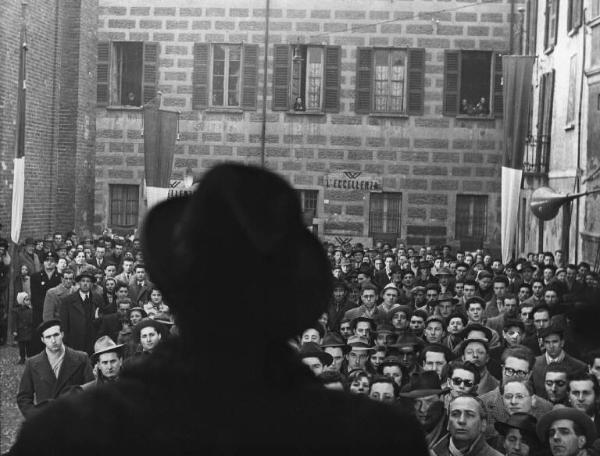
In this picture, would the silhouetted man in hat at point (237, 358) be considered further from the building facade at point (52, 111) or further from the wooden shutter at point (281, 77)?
the wooden shutter at point (281, 77)

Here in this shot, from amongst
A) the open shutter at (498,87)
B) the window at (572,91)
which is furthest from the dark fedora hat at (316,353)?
the open shutter at (498,87)

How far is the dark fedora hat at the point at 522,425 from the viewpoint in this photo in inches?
292

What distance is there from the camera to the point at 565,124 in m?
24.3

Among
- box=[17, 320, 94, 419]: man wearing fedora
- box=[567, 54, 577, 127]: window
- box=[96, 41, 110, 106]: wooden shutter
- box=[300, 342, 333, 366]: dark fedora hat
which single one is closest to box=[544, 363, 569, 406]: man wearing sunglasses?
box=[300, 342, 333, 366]: dark fedora hat

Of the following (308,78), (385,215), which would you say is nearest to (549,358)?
(385,215)

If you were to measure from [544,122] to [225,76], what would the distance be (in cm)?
846

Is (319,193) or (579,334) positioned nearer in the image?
(579,334)

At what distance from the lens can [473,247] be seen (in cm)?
2984

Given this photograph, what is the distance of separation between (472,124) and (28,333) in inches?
635

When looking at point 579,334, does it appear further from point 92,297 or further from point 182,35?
point 182,35

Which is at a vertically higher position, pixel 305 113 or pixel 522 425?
pixel 305 113

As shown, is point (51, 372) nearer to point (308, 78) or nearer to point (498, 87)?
point (308, 78)

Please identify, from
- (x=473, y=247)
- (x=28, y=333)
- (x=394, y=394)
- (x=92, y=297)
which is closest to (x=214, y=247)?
(x=394, y=394)

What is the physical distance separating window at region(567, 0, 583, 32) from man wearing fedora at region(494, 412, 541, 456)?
53.3 feet
